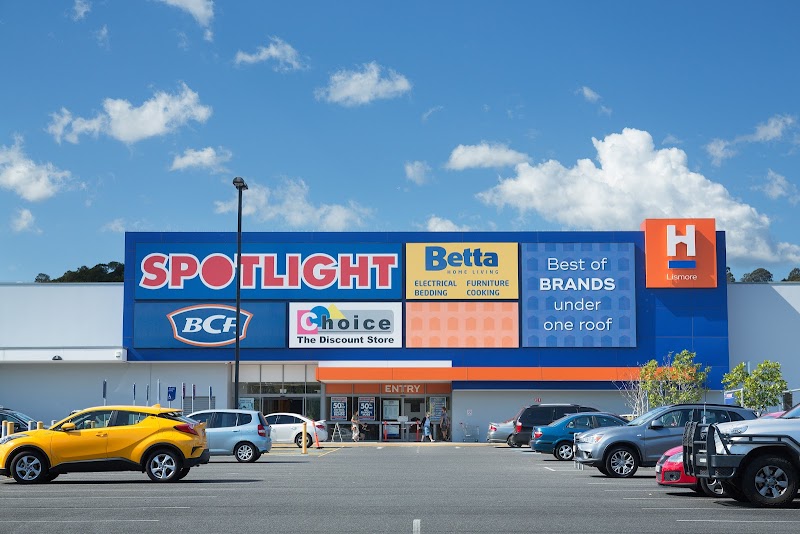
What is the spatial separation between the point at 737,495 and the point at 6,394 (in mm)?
44954

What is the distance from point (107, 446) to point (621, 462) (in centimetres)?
1074

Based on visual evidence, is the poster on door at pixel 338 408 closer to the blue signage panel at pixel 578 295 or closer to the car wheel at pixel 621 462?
the blue signage panel at pixel 578 295

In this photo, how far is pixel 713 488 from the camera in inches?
691

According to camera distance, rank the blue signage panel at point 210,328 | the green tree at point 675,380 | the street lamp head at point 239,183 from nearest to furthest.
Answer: the street lamp head at point 239,183 < the green tree at point 675,380 < the blue signage panel at point 210,328

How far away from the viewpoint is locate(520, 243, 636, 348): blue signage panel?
52938 millimetres

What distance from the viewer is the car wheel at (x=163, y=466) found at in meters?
21.3

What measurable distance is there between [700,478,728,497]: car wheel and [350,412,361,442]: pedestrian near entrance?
3559cm

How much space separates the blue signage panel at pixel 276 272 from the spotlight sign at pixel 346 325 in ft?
1.64

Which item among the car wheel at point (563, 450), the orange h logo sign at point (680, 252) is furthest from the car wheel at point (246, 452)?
the orange h logo sign at point (680, 252)

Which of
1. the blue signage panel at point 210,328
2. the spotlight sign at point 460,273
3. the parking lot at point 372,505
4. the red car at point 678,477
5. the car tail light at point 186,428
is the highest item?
the spotlight sign at point 460,273

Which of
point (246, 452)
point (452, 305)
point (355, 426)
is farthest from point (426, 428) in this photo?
point (246, 452)

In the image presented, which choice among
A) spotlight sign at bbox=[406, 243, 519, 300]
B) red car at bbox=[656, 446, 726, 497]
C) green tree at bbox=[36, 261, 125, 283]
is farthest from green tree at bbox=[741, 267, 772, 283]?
red car at bbox=[656, 446, 726, 497]

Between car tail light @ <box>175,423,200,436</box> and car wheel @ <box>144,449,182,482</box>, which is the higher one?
car tail light @ <box>175,423,200,436</box>

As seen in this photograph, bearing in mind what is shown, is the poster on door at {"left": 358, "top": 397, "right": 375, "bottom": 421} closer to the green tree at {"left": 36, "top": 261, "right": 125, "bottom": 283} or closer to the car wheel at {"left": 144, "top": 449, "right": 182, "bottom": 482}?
A: the car wheel at {"left": 144, "top": 449, "right": 182, "bottom": 482}
